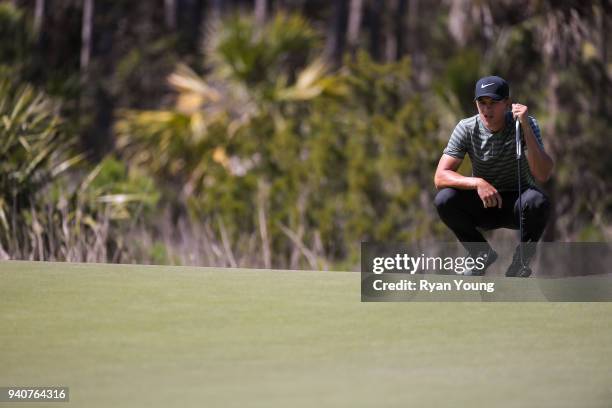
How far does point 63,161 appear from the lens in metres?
11.3

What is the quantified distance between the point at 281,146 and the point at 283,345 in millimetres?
9854

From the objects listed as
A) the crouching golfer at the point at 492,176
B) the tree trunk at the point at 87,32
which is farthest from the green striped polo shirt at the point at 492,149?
the tree trunk at the point at 87,32

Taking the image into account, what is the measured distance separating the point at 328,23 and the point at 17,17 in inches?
774

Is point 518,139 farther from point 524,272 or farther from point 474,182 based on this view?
point 524,272

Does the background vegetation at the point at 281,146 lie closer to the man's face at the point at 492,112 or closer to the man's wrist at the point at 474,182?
the man's wrist at the point at 474,182

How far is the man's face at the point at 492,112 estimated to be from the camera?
18.9 ft

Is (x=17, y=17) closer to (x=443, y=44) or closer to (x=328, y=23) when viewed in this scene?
(x=443, y=44)

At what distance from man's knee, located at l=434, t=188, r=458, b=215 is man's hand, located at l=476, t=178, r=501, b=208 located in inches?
10.8

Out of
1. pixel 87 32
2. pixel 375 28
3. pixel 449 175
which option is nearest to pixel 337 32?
pixel 375 28

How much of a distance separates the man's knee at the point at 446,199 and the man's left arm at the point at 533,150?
1.41 feet

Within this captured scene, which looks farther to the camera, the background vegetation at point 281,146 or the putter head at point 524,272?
the background vegetation at point 281,146

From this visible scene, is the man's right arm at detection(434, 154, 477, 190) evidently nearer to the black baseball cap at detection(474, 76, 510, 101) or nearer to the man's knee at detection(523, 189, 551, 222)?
the man's knee at detection(523, 189, 551, 222)

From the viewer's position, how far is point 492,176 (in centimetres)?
610

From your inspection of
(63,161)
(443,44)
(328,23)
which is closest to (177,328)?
(63,161)
